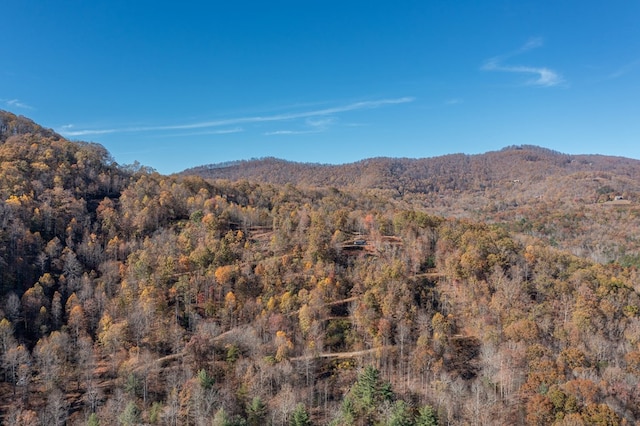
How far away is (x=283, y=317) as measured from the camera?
2771 inches

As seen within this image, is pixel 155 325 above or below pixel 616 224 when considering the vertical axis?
→ below

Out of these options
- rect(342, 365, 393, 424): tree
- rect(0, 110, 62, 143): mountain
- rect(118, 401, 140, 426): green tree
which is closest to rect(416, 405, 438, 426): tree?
rect(342, 365, 393, 424): tree

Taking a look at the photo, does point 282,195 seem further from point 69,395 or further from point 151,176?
point 69,395

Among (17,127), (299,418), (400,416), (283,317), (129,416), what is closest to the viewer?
(400,416)

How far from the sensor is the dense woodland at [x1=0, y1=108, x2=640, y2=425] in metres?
52.0

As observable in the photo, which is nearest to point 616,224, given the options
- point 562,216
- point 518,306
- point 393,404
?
point 562,216

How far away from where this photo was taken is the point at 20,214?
84.9 meters

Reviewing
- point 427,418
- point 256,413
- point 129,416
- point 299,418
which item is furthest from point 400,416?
point 129,416

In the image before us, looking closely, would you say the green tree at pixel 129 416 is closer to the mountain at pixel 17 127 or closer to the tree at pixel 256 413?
the tree at pixel 256 413

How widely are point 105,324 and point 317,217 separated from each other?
49.5 metres

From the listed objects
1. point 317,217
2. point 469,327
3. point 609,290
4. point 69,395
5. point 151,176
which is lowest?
point 69,395

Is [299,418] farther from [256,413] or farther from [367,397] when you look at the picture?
[367,397]

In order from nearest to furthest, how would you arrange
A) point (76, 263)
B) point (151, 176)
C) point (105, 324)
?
point (105, 324) → point (76, 263) → point (151, 176)

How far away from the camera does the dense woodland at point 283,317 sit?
5200cm
